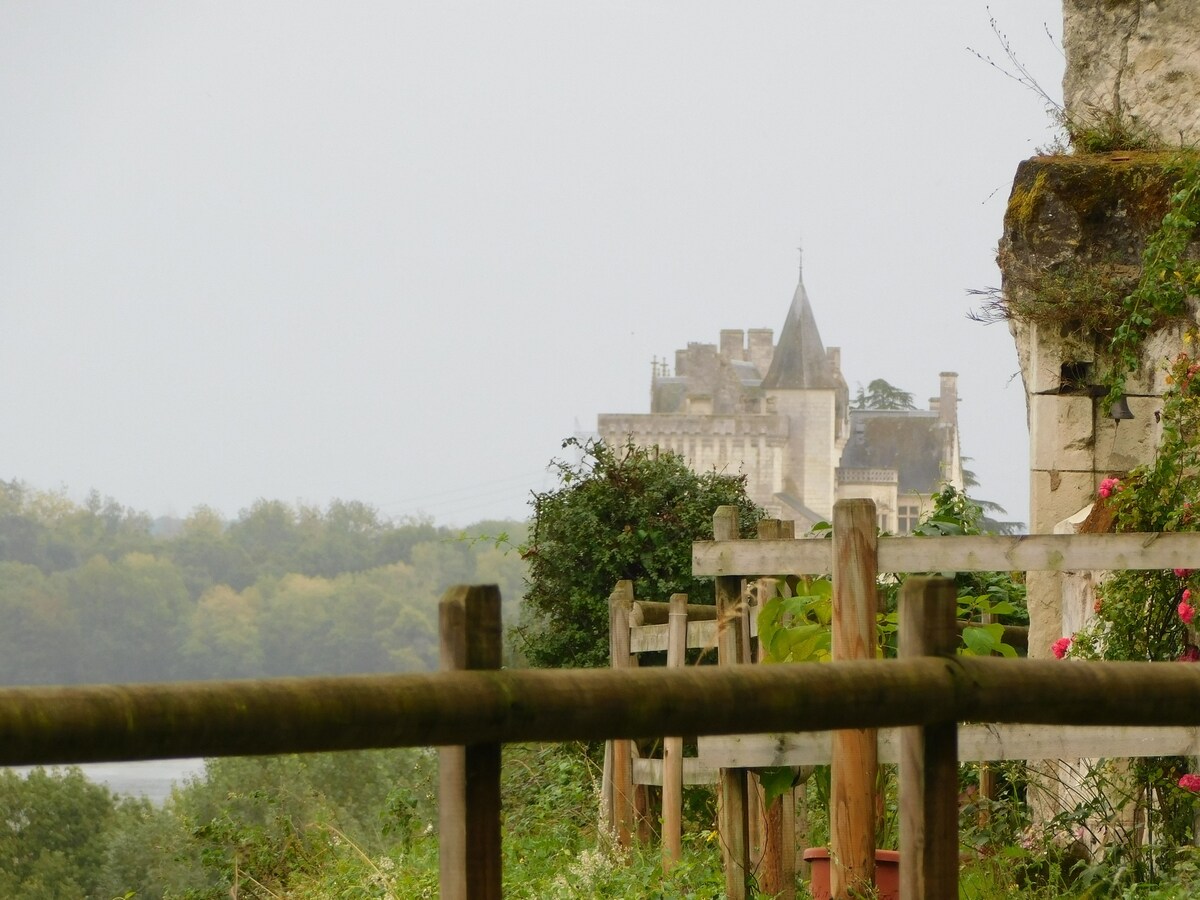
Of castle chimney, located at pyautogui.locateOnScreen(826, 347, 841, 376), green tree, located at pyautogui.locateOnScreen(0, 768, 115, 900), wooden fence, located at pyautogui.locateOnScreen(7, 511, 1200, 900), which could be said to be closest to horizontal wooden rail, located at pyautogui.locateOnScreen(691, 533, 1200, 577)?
wooden fence, located at pyautogui.locateOnScreen(7, 511, 1200, 900)

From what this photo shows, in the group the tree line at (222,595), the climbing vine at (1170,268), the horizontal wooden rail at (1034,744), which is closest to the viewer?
the horizontal wooden rail at (1034,744)

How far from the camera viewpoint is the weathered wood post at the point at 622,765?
7.20 m

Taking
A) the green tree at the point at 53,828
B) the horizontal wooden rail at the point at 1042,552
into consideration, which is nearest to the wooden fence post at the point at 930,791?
the horizontal wooden rail at the point at 1042,552

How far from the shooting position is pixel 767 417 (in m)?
83.0

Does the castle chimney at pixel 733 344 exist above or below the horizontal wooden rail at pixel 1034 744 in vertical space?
above

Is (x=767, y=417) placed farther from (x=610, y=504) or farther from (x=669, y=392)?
(x=610, y=504)

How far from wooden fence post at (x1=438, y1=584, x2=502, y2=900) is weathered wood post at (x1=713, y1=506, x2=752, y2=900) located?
142 inches

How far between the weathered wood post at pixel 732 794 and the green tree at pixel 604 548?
5.09 meters

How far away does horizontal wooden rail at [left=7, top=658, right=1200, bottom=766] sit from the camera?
142 cm

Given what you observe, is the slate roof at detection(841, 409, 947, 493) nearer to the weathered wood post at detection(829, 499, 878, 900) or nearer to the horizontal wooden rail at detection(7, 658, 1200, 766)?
the weathered wood post at detection(829, 499, 878, 900)

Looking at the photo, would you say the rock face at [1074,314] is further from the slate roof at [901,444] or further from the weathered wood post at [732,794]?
the slate roof at [901,444]

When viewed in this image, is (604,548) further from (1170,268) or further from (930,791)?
(930,791)

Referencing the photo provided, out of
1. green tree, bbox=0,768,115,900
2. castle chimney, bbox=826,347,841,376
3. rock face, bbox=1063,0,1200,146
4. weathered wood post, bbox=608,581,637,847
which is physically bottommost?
green tree, bbox=0,768,115,900

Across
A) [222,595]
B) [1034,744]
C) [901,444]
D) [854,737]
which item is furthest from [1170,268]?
[901,444]
